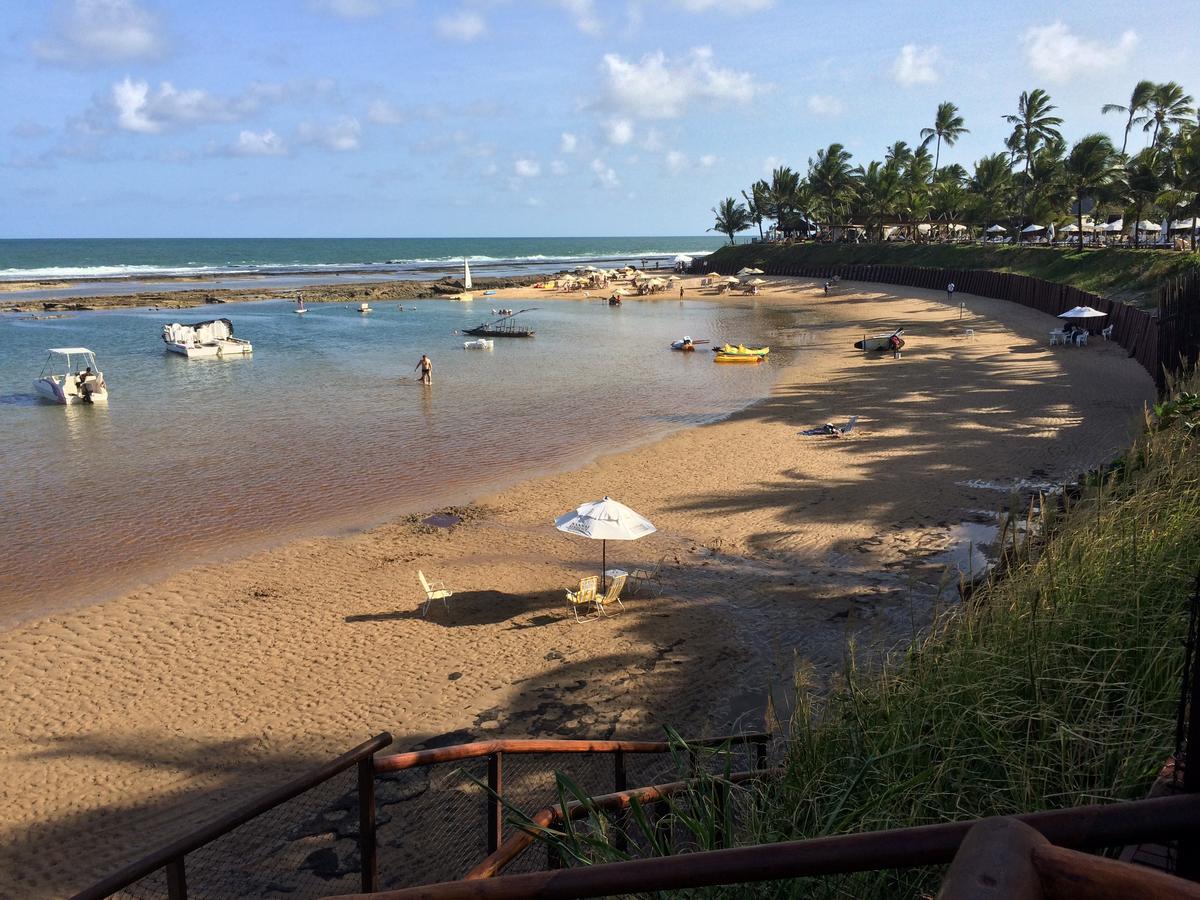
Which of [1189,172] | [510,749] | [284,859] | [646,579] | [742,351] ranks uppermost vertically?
[1189,172]

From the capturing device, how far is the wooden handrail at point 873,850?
1685mm

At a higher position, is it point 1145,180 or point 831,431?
point 1145,180

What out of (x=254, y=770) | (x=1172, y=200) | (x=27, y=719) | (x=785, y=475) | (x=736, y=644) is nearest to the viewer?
(x=254, y=770)

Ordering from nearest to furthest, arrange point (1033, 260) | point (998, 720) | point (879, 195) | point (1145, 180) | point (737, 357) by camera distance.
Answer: point (998, 720) → point (737, 357) → point (1145, 180) → point (1033, 260) → point (879, 195)

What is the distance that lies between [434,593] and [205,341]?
3573cm

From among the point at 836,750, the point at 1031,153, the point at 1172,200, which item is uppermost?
the point at 1031,153

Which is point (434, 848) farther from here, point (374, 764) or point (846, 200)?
point (846, 200)

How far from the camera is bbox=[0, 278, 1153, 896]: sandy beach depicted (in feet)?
29.7

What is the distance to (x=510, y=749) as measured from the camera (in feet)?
17.0

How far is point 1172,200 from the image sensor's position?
42.5 metres

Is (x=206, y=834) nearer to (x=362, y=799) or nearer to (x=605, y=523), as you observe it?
(x=362, y=799)

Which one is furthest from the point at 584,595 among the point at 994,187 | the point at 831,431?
the point at 994,187

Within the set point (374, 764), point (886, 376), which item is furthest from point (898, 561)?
point (886, 376)

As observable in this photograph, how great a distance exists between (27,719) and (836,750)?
968 centimetres
